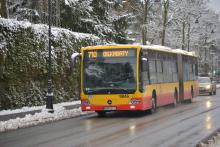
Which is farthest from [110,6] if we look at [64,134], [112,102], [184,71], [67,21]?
[64,134]

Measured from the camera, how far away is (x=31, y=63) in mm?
30109

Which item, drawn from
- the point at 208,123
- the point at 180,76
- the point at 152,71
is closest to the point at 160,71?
the point at 152,71

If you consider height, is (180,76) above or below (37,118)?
above

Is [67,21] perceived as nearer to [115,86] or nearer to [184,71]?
[184,71]

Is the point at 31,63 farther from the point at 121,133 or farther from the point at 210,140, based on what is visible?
the point at 210,140

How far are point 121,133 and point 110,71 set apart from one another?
6.87 metres

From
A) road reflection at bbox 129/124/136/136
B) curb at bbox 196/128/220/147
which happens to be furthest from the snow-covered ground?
curb at bbox 196/128/220/147

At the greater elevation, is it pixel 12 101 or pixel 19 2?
pixel 19 2

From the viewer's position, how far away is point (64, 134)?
17500mm

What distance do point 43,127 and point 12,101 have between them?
279 inches

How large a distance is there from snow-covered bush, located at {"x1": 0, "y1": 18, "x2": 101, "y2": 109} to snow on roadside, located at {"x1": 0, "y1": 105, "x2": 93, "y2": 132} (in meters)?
2.02

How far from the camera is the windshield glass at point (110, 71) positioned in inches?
933

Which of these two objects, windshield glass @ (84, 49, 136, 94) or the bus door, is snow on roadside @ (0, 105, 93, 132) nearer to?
windshield glass @ (84, 49, 136, 94)

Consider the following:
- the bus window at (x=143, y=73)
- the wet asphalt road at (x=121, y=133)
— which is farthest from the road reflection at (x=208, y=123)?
the bus window at (x=143, y=73)
